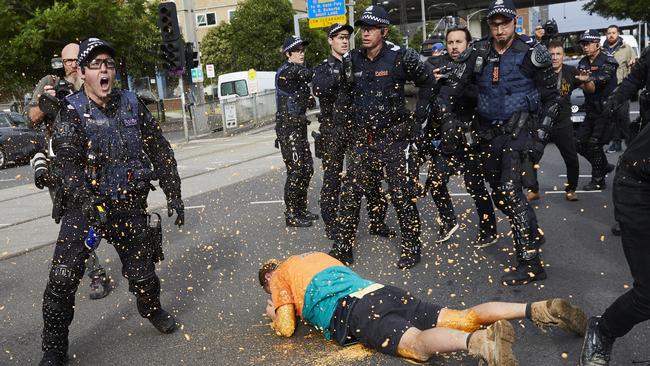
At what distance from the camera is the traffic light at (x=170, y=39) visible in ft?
59.5

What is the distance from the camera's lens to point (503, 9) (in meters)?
4.70

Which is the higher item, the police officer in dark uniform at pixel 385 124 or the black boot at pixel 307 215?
the police officer in dark uniform at pixel 385 124

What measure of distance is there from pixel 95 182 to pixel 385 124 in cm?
244

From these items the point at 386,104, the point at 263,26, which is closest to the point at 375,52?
the point at 386,104

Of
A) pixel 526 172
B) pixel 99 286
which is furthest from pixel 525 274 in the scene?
pixel 99 286

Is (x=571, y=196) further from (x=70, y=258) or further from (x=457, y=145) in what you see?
(x=70, y=258)

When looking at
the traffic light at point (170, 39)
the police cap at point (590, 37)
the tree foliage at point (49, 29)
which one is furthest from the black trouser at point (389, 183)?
the tree foliage at point (49, 29)

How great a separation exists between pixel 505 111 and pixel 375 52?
3.83 feet

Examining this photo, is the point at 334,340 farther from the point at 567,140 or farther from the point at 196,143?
the point at 196,143

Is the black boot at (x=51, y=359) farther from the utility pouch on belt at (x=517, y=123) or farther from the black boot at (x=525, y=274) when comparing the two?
the utility pouch on belt at (x=517, y=123)

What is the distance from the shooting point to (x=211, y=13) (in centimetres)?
5525

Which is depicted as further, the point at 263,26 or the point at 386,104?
the point at 263,26

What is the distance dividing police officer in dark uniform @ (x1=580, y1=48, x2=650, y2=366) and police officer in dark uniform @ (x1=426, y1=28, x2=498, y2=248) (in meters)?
2.22

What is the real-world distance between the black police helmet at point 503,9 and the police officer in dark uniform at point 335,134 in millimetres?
1220
